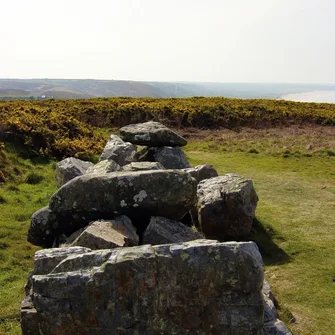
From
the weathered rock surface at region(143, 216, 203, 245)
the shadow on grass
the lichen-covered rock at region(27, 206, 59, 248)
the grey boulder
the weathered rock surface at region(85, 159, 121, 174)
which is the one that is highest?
the weathered rock surface at region(85, 159, 121, 174)

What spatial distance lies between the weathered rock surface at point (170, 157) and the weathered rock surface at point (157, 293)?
1022cm

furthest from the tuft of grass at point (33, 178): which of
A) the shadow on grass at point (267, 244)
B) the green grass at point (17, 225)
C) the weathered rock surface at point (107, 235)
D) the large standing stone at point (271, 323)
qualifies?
the large standing stone at point (271, 323)

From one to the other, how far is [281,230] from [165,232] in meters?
6.07

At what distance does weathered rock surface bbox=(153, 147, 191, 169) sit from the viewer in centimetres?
1697

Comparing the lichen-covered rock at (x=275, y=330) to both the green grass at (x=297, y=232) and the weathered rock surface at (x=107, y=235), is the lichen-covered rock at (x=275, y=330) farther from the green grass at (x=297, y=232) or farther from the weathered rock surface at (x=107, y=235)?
the weathered rock surface at (x=107, y=235)

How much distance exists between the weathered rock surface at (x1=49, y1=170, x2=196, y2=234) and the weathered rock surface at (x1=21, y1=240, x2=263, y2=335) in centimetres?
327

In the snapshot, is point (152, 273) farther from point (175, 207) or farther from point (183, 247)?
point (175, 207)

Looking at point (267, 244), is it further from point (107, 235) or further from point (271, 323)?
point (107, 235)

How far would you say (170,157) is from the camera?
56.6 feet

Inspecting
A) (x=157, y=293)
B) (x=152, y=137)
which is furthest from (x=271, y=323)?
(x=152, y=137)

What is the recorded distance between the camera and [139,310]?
6.52 m

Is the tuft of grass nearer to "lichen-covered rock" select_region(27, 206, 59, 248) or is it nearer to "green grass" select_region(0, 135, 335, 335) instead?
"green grass" select_region(0, 135, 335, 335)

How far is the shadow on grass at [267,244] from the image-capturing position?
1205cm

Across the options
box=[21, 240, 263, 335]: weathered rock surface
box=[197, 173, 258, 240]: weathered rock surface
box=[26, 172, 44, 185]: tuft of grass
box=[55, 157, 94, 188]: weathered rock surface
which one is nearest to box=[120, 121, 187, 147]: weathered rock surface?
box=[55, 157, 94, 188]: weathered rock surface
